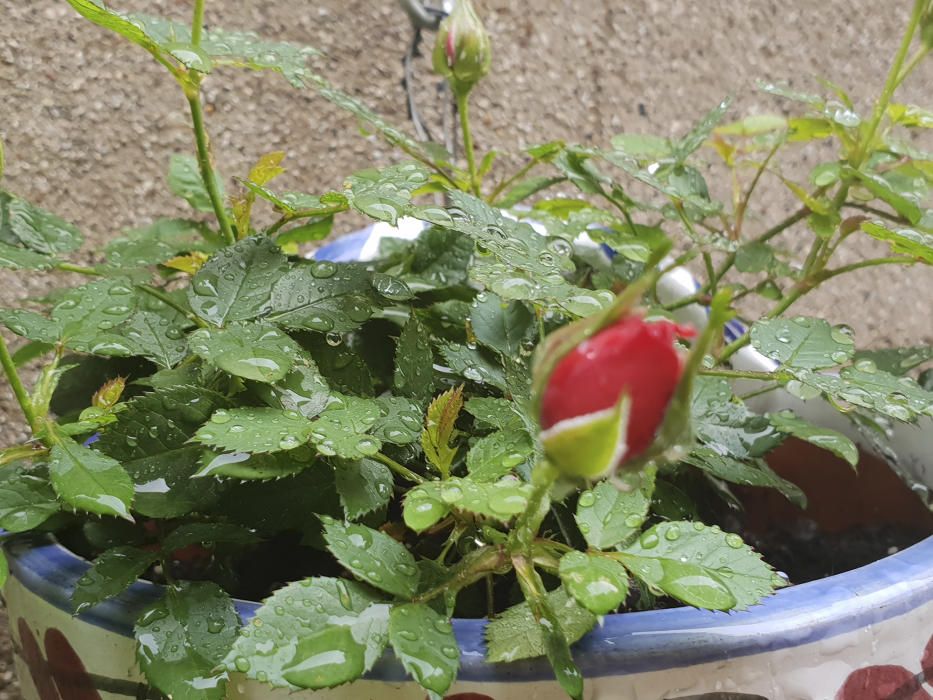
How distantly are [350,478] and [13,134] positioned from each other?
0.45 m

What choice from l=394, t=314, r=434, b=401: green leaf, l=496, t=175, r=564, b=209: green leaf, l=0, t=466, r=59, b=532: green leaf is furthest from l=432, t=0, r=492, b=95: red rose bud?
l=0, t=466, r=59, b=532: green leaf

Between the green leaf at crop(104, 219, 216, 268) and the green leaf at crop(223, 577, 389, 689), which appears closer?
the green leaf at crop(223, 577, 389, 689)

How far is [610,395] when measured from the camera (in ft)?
0.54

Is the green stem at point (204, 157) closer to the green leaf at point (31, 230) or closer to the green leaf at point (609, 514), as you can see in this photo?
the green leaf at point (31, 230)

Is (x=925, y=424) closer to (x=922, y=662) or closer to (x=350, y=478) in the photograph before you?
(x=922, y=662)

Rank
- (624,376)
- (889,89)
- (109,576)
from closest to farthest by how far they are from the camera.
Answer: (624,376) → (109,576) → (889,89)

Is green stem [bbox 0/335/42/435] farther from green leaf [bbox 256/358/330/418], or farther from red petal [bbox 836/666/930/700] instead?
red petal [bbox 836/666/930/700]

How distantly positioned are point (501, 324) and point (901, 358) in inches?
8.4

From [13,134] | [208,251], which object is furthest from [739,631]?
[13,134]

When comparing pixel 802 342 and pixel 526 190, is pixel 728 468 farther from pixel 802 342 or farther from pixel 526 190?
pixel 526 190

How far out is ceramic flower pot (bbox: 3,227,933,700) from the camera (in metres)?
0.24

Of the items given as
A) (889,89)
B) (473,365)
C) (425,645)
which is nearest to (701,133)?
(889,89)

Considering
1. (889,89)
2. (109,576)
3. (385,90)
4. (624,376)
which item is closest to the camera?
(624,376)

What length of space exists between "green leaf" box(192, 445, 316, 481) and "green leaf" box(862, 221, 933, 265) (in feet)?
0.77
